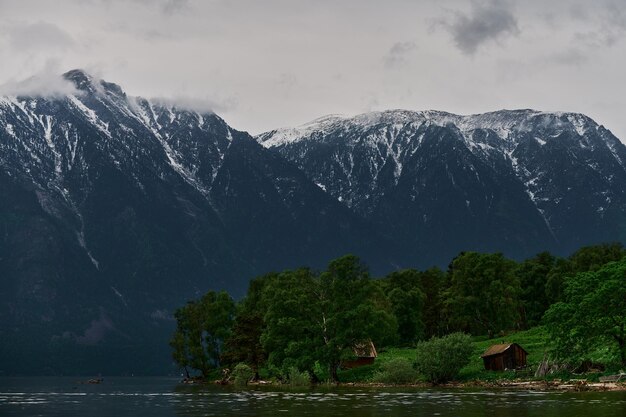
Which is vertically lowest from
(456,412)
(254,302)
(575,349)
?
(456,412)

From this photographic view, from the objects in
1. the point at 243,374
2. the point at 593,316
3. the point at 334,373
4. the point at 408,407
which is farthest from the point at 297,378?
the point at 408,407

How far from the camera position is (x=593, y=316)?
110000 millimetres

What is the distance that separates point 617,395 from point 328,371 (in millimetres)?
72125

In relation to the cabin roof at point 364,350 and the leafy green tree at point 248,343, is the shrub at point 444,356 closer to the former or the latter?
the cabin roof at point 364,350

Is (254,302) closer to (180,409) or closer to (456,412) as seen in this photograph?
(180,409)

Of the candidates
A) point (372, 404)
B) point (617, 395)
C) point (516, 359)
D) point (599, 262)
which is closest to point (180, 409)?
point (372, 404)

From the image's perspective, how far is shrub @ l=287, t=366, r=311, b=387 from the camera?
139 m

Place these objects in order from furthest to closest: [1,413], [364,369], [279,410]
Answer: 1. [364,369]
2. [1,413]
3. [279,410]

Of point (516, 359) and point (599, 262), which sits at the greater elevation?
point (599, 262)

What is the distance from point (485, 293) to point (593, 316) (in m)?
75.9

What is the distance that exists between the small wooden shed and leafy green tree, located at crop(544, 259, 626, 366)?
16.8 metres

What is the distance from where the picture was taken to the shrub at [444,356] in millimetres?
129375

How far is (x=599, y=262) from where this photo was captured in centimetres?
19938

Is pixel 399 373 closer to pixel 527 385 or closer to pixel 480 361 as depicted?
pixel 480 361
